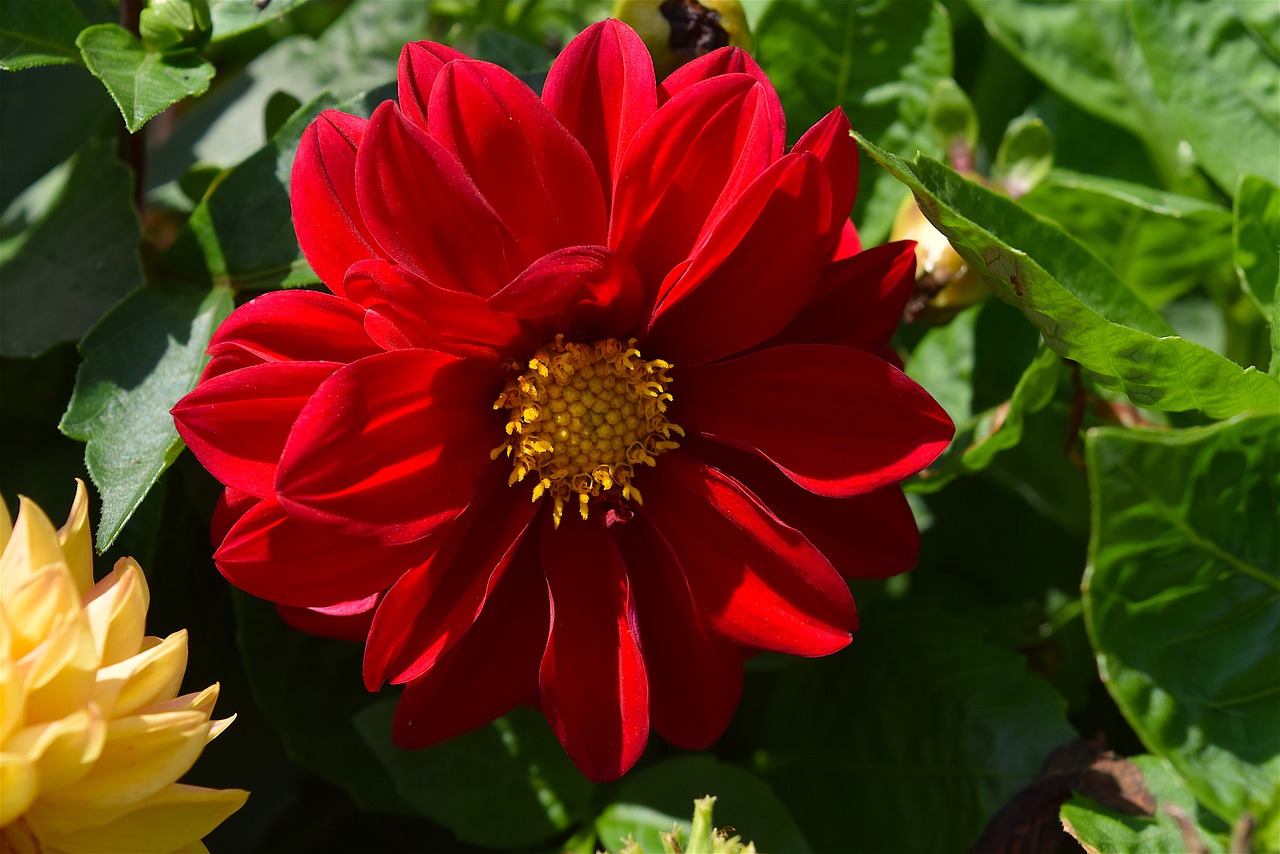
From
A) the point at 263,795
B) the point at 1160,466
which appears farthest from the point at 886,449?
the point at 263,795

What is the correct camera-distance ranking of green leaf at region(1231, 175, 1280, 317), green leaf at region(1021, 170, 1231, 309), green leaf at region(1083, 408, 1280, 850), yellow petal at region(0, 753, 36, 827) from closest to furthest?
yellow petal at region(0, 753, 36, 827), green leaf at region(1083, 408, 1280, 850), green leaf at region(1231, 175, 1280, 317), green leaf at region(1021, 170, 1231, 309)

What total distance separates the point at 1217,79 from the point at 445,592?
0.76m

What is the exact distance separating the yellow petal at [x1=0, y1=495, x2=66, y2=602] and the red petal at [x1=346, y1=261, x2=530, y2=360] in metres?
0.19

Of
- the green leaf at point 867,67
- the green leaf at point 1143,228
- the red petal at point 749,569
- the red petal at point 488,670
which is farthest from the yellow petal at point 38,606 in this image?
the green leaf at point 1143,228

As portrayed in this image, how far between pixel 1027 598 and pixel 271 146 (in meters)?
0.73

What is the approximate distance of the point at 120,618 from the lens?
576mm

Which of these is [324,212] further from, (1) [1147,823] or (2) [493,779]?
(1) [1147,823]

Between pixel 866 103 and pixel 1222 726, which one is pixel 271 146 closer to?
pixel 866 103

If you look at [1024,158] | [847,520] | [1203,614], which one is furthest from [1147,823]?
[1024,158]

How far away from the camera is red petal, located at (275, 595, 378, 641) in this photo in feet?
2.20

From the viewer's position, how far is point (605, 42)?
666 mm

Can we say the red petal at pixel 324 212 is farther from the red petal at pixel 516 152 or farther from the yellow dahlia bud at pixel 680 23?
the yellow dahlia bud at pixel 680 23

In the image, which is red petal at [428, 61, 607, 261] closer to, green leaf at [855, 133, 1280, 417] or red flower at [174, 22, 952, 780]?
red flower at [174, 22, 952, 780]

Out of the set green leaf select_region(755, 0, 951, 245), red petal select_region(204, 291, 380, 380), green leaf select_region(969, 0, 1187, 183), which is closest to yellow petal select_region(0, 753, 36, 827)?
red petal select_region(204, 291, 380, 380)
